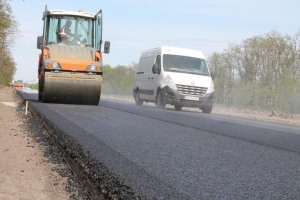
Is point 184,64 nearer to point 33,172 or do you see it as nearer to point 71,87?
point 71,87

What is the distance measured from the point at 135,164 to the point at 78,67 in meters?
11.1

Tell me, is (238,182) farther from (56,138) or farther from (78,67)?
(78,67)

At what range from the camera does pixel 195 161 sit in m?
5.36

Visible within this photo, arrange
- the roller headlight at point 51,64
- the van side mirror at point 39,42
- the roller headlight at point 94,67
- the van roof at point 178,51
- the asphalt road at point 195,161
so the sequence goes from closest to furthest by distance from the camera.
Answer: the asphalt road at point 195,161 → the roller headlight at point 51,64 → the roller headlight at point 94,67 → the van side mirror at point 39,42 → the van roof at point 178,51

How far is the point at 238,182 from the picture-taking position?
426 cm

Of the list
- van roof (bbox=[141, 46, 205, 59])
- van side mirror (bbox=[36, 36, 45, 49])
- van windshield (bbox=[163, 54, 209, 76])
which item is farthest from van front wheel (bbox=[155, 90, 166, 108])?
van side mirror (bbox=[36, 36, 45, 49])

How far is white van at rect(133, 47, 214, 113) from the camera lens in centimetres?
1809

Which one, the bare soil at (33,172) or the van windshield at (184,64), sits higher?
the van windshield at (184,64)

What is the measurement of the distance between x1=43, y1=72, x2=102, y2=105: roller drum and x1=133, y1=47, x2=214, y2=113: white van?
10.2 feet

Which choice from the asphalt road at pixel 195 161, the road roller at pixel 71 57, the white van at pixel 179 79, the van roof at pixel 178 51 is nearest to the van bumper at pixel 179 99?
the white van at pixel 179 79

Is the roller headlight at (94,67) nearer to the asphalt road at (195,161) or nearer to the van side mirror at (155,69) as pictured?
the van side mirror at (155,69)

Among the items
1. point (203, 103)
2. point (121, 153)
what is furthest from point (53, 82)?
point (121, 153)

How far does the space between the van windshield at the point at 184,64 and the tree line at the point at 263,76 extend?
13098 millimetres

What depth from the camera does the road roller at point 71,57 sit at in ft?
51.5
